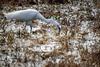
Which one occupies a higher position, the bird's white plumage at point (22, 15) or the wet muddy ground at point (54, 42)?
the bird's white plumage at point (22, 15)

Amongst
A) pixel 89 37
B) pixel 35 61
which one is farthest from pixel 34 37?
pixel 35 61

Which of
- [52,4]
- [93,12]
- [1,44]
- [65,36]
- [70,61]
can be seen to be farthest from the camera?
[52,4]

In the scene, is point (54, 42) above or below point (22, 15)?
below

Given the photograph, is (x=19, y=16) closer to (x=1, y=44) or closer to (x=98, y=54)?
(x=1, y=44)

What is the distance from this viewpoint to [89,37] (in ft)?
25.4

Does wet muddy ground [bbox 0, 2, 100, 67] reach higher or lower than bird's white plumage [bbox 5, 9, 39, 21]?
lower

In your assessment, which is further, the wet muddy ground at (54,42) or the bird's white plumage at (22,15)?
the bird's white plumage at (22,15)

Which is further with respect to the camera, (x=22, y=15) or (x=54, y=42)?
(x=22, y=15)

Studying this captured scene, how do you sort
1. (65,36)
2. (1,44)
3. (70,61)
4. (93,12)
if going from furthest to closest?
1. (93,12)
2. (65,36)
3. (1,44)
4. (70,61)

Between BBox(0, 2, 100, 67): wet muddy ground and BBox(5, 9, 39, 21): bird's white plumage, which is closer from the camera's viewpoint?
BBox(0, 2, 100, 67): wet muddy ground

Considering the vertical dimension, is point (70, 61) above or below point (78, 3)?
above

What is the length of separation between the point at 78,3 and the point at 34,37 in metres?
4.05

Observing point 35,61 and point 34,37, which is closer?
A: point 35,61

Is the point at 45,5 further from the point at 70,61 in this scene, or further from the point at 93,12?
the point at 70,61
